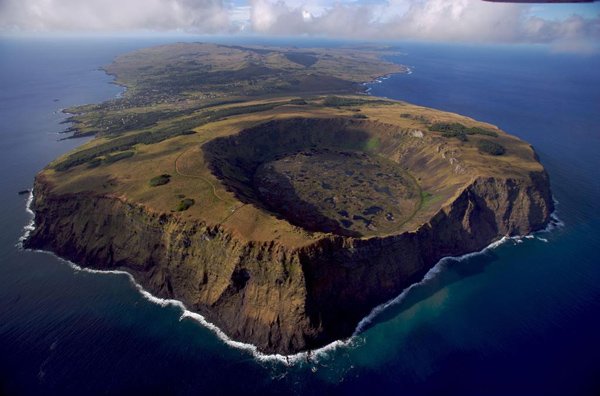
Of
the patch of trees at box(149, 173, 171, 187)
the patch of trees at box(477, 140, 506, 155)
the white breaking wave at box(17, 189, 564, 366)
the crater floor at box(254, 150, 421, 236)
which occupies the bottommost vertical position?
the white breaking wave at box(17, 189, 564, 366)

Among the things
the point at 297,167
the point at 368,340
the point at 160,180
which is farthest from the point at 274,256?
the point at 297,167

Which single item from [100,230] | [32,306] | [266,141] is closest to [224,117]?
[266,141]

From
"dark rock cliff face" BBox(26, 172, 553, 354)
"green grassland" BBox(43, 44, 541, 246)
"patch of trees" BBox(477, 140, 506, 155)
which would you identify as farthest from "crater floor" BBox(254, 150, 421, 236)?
"patch of trees" BBox(477, 140, 506, 155)

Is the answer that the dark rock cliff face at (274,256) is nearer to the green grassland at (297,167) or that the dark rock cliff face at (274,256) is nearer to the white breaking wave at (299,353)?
the white breaking wave at (299,353)

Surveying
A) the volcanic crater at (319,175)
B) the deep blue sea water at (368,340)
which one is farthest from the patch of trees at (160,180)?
the deep blue sea water at (368,340)

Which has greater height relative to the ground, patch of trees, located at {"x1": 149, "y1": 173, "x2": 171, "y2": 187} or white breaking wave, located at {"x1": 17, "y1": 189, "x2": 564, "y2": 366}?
patch of trees, located at {"x1": 149, "y1": 173, "x2": 171, "y2": 187}

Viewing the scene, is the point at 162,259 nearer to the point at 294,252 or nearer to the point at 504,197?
the point at 294,252

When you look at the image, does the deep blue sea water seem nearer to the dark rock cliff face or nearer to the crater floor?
the dark rock cliff face

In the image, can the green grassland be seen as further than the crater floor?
No

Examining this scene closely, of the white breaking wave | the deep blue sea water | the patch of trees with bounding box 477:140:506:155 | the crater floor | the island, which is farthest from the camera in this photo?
the patch of trees with bounding box 477:140:506:155
